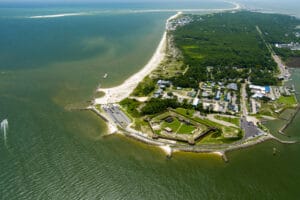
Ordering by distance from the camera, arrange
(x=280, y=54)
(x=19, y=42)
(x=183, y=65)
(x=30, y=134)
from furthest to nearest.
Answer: (x=19, y=42) → (x=280, y=54) → (x=183, y=65) → (x=30, y=134)

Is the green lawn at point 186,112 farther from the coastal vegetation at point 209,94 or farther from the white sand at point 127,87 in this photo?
the white sand at point 127,87

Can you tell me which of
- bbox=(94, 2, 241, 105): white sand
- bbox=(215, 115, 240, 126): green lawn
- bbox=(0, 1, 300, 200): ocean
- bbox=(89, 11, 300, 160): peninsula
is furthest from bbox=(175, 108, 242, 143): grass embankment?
bbox=(94, 2, 241, 105): white sand

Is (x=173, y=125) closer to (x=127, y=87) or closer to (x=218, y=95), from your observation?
(x=218, y=95)

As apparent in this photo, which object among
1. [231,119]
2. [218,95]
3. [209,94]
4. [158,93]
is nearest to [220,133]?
[231,119]

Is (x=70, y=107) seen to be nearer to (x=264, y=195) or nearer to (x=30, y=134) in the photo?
(x=30, y=134)

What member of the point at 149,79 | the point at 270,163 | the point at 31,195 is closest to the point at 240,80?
the point at 149,79

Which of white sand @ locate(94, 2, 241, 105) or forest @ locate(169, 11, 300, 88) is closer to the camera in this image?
white sand @ locate(94, 2, 241, 105)

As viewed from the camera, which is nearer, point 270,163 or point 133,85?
point 270,163

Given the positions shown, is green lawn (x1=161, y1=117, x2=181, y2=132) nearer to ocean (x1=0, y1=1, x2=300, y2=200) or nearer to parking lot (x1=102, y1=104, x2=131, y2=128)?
ocean (x1=0, y1=1, x2=300, y2=200)
